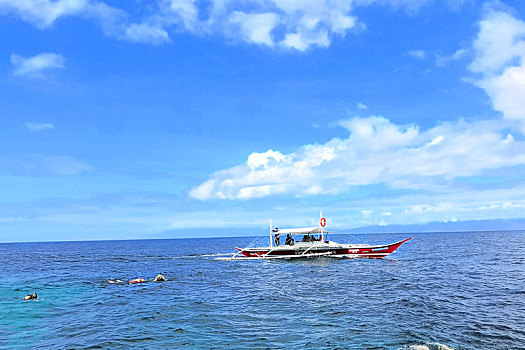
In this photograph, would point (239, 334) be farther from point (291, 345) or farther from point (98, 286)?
point (98, 286)

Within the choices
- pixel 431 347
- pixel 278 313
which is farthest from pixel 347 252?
pixel 431 347

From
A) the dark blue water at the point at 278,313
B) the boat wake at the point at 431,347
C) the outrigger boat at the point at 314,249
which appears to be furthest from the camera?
the outrigger boat at the point at 314,249

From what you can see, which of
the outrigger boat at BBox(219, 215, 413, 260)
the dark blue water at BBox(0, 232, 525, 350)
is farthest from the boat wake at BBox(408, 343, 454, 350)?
the outrigger boat at BBox(219, 215, 413, 260)

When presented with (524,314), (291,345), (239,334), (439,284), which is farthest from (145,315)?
(439,284)

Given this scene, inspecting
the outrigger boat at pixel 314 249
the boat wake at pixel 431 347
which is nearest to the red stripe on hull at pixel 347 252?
the outrigger boat at pixel 314 249

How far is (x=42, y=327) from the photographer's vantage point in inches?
864

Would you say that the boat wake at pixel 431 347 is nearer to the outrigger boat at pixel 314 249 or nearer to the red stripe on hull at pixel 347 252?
the outrigger boat at pixel 314 249

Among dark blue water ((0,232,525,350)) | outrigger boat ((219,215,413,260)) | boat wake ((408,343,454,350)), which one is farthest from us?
outrigger boat ((219,215,413,260))

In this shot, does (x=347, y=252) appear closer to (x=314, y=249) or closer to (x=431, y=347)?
(x=314, y=249)

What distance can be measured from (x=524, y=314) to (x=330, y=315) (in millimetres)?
12092

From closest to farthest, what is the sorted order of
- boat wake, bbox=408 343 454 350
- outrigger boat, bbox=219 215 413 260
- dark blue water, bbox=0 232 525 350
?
boat wake, bbox=408 343 454 350 < dark blue water, bbox=0 232 525 350 < outrigger boat, bbox=219 215 413 260

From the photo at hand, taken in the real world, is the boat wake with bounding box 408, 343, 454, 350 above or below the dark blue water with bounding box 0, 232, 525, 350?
above

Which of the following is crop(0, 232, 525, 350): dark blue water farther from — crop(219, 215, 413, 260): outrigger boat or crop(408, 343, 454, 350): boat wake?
crop(219, 215, 413, 260): outrigger boat

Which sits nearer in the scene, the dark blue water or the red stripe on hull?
the dark blue water
